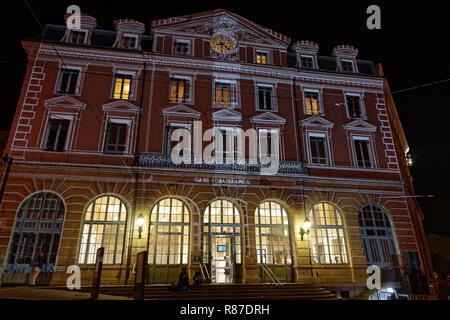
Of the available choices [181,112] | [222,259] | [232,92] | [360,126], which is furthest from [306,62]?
[222,259]

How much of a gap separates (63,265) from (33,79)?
11208mm

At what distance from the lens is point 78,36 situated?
798 inches

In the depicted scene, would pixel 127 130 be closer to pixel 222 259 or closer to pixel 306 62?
pixel 222 259

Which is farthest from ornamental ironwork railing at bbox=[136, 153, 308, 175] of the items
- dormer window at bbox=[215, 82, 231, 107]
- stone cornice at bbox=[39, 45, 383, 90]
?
stone cornice at bbox=[39, 45, 383, 90]

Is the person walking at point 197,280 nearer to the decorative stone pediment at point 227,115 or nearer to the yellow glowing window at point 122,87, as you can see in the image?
the decorative stone pediment at point 227,115

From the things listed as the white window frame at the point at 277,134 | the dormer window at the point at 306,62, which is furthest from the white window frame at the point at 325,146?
the dormer window at the point at 306,62

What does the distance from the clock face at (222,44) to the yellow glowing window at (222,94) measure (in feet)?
8.23

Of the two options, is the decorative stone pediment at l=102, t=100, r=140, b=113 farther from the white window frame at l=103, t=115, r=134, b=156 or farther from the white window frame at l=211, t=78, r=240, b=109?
the white window frame at l=211, t=78, r=240, b=109

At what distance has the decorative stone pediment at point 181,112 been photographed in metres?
19.1

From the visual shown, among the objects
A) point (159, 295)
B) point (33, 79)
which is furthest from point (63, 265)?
point (33, 79)

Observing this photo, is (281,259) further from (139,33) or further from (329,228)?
(139,33)

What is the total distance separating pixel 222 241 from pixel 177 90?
992cm

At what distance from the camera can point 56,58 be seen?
63.1 feet

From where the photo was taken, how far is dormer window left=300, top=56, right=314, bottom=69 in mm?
22594
